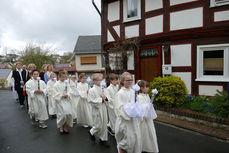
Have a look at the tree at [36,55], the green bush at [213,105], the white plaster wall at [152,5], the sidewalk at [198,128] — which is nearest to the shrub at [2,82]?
the tree at [36,55]

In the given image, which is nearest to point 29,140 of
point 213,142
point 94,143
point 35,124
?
point 35,124

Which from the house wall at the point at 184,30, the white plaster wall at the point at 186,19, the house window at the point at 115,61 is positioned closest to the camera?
the house wall at the point at 184,30

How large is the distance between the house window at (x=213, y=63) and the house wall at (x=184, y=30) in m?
0.16

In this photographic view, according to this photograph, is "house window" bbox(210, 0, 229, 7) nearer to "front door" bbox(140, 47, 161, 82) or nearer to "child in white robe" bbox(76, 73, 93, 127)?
"front door" bbox(140, 47, 161, 82)

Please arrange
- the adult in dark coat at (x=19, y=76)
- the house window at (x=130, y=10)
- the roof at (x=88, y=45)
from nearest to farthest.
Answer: the adult in dark coat at (x=19, y=76)
the house window at (x=130, y=10)
the roof at (x=88, y=45)

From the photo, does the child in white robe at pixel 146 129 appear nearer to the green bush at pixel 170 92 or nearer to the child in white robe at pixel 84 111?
the child in white robe at pixel 84 111

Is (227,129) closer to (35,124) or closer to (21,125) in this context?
(35,124)

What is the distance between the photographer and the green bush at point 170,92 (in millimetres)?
6273

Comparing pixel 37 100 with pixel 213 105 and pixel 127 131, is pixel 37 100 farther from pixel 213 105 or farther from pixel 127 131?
pixel 213 105

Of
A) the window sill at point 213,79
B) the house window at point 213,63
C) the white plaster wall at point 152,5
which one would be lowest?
the window sill at point 213,79

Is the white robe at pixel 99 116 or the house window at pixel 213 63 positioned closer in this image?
the white robe at pixel 99 116

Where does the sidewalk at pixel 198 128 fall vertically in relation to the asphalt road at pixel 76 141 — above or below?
above

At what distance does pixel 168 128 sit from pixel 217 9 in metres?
5.30

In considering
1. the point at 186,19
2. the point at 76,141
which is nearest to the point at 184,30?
the point at 186,19
